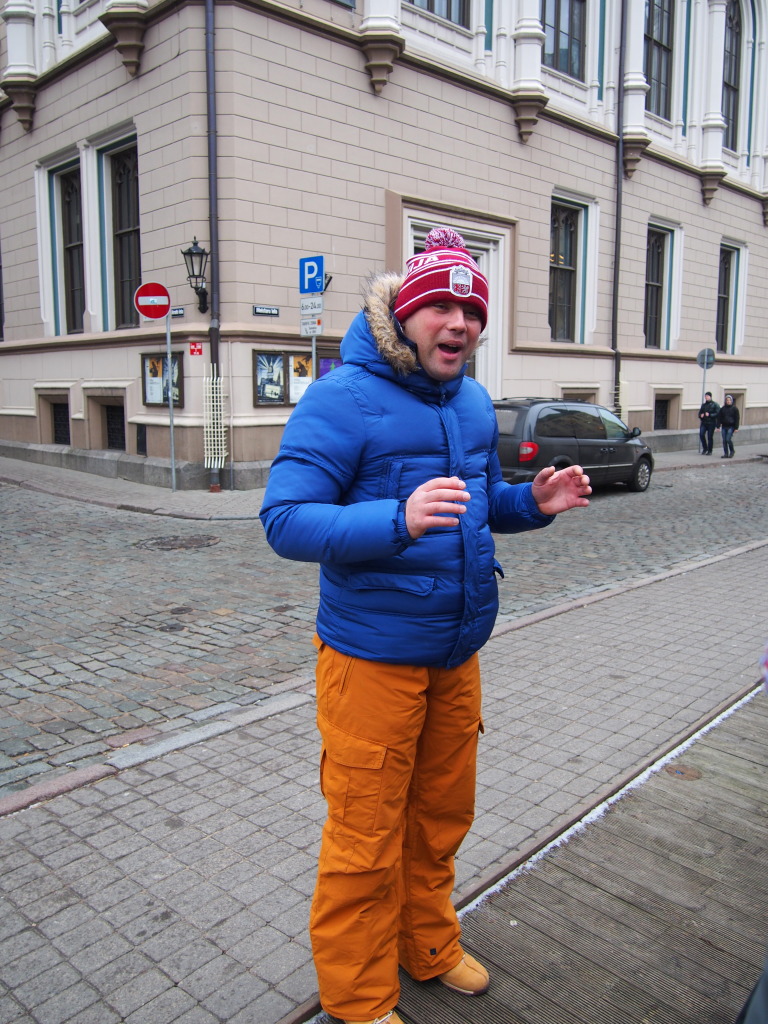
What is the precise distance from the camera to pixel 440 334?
7.12ft

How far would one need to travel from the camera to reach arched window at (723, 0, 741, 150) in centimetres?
2561

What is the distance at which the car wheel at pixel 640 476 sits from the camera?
14.7 meters

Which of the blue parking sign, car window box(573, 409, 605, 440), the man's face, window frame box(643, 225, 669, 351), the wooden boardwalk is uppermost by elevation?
window frame box(643, 225, 669, 351)

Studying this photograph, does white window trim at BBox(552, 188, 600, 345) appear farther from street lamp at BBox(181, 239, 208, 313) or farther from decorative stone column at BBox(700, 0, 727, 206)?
street lamp at BBox(181, 239, 208, 313)

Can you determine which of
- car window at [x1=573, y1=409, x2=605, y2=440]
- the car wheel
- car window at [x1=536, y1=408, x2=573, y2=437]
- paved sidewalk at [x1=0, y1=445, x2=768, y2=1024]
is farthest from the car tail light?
paved sidewalk at [x1=0, y1=445, x2=768, y2=1024]

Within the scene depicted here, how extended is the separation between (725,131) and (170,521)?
23294mm

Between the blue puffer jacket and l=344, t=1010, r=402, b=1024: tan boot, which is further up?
the blue puffer jacket

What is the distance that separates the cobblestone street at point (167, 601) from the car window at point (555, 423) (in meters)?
1.28

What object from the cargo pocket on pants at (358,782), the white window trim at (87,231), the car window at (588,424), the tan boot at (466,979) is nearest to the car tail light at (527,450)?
the car window at (588,424)

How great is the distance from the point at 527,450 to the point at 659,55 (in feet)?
53.4

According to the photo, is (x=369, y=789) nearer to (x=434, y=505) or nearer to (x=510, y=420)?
(x=434, y=505)

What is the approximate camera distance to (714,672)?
17.0 feet

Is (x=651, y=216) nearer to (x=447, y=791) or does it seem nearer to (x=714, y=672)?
(x=714, y=672)

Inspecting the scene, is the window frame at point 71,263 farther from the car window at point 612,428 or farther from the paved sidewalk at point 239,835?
the paved sidewalk at point 239,835
